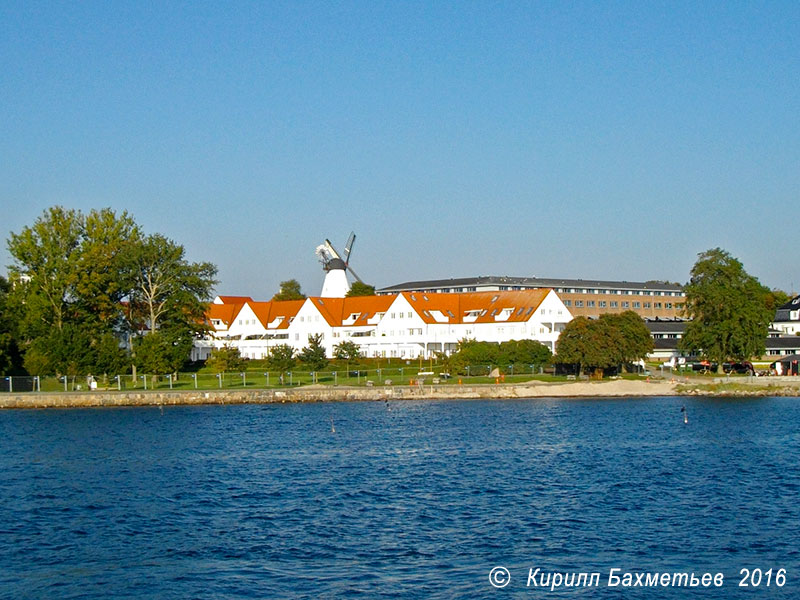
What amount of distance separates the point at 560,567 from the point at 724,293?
61162 millimetres

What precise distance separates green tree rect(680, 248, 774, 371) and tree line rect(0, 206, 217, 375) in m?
38.7

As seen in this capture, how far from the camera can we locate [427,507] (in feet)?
89.2

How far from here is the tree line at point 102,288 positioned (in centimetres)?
7100

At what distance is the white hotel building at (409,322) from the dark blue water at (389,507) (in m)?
39.9

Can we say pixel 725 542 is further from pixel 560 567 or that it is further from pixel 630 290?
pixel 630 290

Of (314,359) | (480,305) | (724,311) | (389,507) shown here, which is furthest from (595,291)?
(389,507)

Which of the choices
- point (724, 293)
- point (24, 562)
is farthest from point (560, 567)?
point (724, 293)

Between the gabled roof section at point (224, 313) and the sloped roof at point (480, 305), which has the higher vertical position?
the gabled roof section at point (224, 313)

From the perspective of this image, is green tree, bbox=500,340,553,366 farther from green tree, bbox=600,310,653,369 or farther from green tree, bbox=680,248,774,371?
green tree, bbox=680,248,774,371

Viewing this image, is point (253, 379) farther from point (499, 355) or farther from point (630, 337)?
point (630, 337)

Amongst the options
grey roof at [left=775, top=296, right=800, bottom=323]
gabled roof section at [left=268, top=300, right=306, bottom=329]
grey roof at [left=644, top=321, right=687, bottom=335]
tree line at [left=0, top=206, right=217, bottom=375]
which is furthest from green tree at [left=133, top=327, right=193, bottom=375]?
grey roof at [left=775, top=296, right=800, bottom=323]

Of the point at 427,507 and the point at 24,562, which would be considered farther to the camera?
the point at 427,507

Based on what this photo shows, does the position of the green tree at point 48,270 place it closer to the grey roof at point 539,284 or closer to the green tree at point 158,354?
the green tree at point 158,354

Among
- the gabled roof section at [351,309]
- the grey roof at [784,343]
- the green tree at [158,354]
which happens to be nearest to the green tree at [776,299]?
the grey roof at [784,343]
